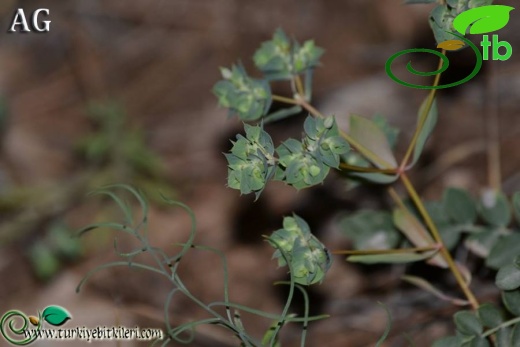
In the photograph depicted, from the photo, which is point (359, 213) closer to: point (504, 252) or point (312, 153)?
point (504, 252)

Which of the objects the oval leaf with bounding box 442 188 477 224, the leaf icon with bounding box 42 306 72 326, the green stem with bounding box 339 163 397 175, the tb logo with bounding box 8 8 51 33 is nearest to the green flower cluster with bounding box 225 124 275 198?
the green stem with bounding box 339 163 397 175

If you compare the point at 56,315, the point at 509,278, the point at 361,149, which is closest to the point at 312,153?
the point at 361,149

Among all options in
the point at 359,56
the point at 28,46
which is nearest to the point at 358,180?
the point at 359,56

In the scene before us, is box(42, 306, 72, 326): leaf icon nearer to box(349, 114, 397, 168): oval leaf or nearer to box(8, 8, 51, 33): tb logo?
box(349, 114, 397, 168): oval leaf

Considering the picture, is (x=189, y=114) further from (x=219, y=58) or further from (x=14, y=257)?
(x=14, y=257)

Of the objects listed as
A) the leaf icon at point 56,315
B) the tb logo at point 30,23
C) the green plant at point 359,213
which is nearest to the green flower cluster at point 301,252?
the green plant at point 359,213
